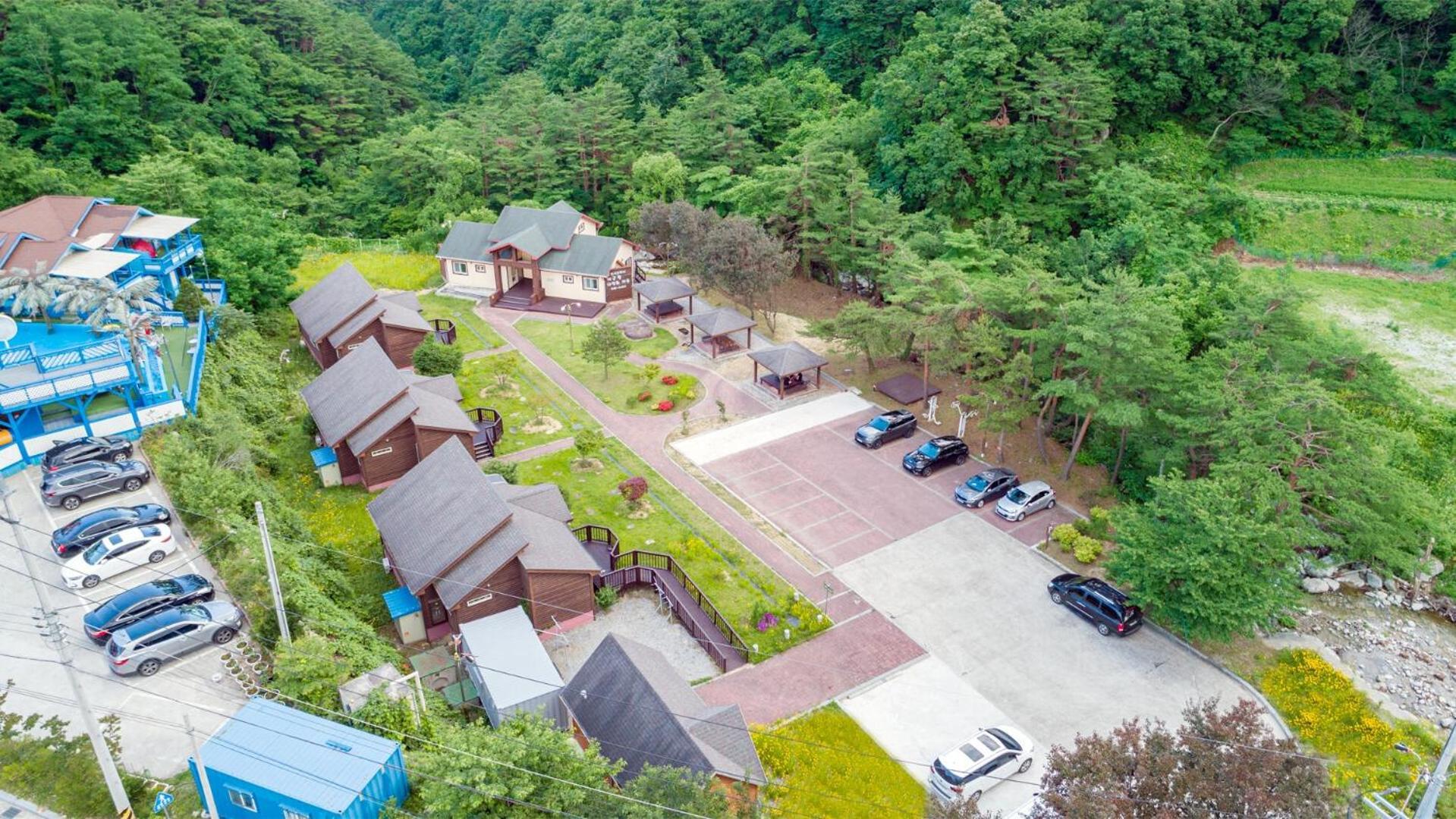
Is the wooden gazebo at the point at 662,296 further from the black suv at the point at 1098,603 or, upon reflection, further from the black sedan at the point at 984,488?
the black suv at the point at 1098,603

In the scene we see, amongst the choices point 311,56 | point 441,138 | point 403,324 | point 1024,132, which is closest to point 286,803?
point 403,324

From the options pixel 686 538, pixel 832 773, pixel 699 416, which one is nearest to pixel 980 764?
pixel 832 773

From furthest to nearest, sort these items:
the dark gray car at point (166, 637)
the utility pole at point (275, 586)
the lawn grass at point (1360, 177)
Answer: the lawn grass at point (1360, 177), the dark gray car at point (166, 637), the utility pole at point (275, 586)

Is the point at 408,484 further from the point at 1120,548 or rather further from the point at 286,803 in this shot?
the point at 1120,548

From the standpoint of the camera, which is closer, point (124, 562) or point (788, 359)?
point (124, 562)

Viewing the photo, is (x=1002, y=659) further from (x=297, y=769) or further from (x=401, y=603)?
(x=297, y=769)

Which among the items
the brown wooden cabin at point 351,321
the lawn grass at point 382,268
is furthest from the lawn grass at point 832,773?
the lawn grass at point 382,268
